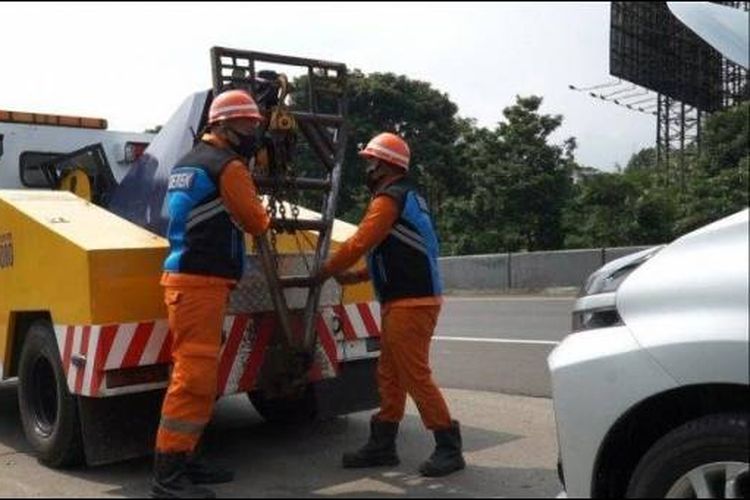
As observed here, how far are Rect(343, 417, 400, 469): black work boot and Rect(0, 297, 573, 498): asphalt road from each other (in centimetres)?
7

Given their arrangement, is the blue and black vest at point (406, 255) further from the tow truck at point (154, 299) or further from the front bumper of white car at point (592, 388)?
the front bumper of white car at point (592, 388)

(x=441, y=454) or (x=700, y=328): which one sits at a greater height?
(x=700, y=328)

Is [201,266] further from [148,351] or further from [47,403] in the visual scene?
[47,403]

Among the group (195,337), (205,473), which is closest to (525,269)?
(205,473)

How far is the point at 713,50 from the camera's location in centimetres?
370

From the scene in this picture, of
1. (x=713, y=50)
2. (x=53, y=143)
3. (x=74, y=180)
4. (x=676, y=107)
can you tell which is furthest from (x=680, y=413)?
(x=676, y=107)

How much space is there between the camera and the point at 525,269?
2028 centimetres

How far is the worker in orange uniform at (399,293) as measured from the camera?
17.3ft

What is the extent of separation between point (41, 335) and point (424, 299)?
2.33 meters

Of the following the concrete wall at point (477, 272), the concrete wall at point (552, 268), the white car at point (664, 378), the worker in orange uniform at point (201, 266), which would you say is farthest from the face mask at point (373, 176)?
the concrete wall at point (477, 272)

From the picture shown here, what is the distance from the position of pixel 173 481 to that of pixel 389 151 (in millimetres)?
2166

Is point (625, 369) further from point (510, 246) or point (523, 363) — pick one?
point (510, 246)

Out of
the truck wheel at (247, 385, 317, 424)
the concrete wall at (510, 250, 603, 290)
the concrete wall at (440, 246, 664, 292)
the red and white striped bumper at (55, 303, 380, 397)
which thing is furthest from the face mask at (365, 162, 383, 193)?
the concrete wall at (510, 250, 603, 290)

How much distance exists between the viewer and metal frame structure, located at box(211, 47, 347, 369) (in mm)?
5434
